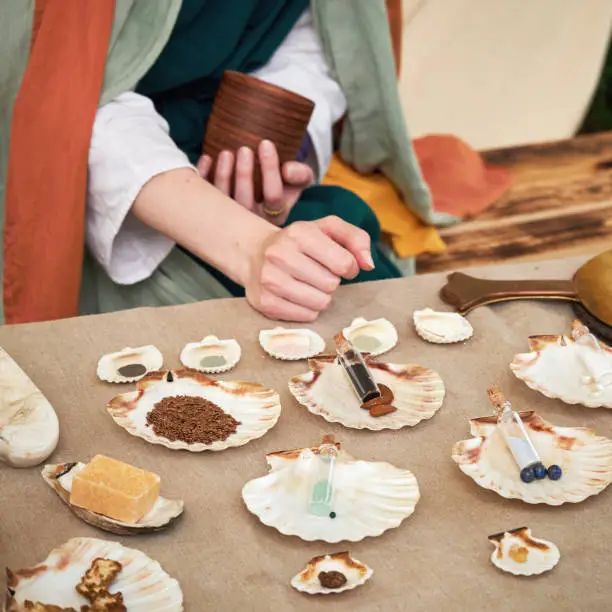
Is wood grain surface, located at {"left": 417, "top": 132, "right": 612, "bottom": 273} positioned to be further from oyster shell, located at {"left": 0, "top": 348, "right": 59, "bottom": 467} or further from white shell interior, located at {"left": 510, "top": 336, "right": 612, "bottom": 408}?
oyster shell, located at {"left": 0, "top": 348, "right": 59, "bottom": 467}

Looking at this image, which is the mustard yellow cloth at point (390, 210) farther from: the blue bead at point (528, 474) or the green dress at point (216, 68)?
the blue bead at point (528, 474)

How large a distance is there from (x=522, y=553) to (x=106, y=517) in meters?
0.28

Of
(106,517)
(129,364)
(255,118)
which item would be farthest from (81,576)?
(255,118)

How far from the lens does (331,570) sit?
0.56m

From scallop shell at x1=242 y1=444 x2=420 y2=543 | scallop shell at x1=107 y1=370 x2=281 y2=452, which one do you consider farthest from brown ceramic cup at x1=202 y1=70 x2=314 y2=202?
scallop shell at x1=242 y1=444 x2=420 y2=543

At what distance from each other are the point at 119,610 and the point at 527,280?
588 mm

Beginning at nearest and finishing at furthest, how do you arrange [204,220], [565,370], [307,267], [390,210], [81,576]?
[81,576]
[565,370]
[307,267]
[204,220]
[390,210]

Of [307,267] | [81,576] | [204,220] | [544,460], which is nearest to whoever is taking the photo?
[81,576]

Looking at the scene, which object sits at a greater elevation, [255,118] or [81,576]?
[255,118]

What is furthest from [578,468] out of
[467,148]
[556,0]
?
[556,0]

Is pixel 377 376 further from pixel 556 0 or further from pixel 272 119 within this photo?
pixel 556 0

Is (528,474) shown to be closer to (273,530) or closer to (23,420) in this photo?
(273,530)

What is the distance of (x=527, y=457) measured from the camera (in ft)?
2.11

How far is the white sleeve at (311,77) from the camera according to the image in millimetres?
1301
